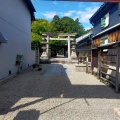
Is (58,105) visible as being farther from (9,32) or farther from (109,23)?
(109,23)

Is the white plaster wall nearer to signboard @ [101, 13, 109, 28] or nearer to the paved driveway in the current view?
the paved driveway

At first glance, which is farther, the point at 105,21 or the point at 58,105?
the point at 105,21

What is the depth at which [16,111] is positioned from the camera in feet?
17.8

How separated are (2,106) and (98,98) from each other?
3141 millimetres

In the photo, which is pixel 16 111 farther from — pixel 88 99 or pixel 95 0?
pixel 95 0

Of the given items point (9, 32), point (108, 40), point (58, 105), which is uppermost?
point (9, 32)

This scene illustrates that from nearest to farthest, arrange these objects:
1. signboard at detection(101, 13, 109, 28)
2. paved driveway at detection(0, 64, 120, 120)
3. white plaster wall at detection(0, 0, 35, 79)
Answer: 1. paved driveway at detection(0, 64, 120, 120)
2. white plaster wall at detection(0, 0, 35, 79)
3. signboard at detection(101, 13, 109, 28)

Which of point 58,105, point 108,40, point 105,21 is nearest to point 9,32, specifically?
point 108,40

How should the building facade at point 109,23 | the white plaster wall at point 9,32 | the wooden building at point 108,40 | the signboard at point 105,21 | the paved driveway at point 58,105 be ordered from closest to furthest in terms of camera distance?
1. the paved driveway at point 58,105
2. the white plaster wall at point 9,32
3. the wooden building at point 108,40
4. the building facade at point 109,23
5. the signboard at point 105,21

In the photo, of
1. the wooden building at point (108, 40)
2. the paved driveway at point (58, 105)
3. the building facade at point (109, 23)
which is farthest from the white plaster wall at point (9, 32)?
the building facade at point (109, 23)

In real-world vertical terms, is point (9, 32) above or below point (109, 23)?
below

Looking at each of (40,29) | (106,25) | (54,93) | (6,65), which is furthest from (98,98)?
(40,29)

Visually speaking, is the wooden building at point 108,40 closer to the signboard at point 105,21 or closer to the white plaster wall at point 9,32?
the signboard at point 105,21

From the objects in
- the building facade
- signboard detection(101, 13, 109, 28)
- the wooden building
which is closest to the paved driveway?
the wooden building
